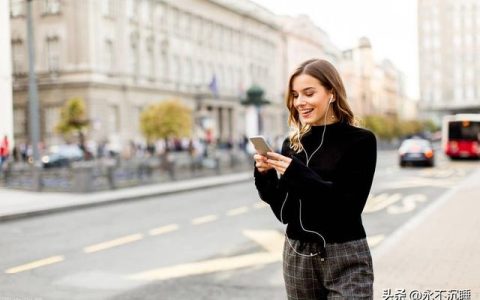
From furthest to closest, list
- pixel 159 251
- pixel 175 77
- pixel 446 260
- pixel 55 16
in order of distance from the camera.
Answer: pixel 175 77 → pixel 55 16 → pixel 159 251 → pixel 446 260

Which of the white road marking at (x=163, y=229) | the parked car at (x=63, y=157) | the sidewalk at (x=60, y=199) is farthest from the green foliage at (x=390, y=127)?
the white road marking at (x=163, y=229)

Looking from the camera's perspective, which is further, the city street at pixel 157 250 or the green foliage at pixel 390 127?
the green foliage at pixel 390 127

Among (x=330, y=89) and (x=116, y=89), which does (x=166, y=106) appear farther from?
(x=330, y=89)

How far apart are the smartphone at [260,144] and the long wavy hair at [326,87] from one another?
20 centimetres

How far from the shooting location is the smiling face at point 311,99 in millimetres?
2705

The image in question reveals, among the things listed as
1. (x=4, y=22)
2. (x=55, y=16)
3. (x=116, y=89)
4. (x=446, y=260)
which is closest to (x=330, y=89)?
(x=446, y=260)

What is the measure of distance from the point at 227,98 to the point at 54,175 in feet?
150

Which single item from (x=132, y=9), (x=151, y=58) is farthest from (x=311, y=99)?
(x=151, y=58)

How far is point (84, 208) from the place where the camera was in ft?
53.0

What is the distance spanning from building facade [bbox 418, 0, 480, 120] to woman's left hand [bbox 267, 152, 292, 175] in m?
106

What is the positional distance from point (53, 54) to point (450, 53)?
2953 inches

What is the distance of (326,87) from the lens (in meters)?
2.72

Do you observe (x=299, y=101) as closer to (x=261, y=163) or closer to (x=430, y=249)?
(x=261, y=163)

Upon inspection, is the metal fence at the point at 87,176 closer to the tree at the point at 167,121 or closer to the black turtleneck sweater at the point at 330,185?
the tree at the point at 167,121
